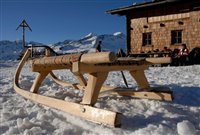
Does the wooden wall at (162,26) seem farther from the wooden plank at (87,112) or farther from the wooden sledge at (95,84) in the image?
the wooden plank at (87,112)

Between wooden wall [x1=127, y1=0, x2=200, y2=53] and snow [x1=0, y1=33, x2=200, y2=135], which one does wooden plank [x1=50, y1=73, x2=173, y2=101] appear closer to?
snow [x1=0, y1=33, x2=200, y2=135]

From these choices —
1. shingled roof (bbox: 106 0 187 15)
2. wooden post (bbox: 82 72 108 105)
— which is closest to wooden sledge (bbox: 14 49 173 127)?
wooden post (bbox: 82 72 108 105)

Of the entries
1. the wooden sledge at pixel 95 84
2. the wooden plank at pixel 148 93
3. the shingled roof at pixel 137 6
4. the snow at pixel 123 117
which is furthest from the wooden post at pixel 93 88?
the shingled roof at pixel 137 6

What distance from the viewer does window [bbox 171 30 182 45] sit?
→ 61.8 ft

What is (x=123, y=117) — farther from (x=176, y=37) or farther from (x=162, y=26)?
(x=162, y=26)

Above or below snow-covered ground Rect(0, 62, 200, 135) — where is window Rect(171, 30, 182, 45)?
above

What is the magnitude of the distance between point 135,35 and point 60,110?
17240 millimetres

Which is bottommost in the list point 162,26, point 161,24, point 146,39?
point 146,39

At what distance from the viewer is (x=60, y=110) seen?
3814mm

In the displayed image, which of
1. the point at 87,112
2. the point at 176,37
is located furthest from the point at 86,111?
the point at 176,37

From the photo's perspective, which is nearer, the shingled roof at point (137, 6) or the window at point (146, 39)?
the shingled roof at point (137, 6)

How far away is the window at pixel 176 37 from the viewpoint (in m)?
18.8

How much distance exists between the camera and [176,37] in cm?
1895

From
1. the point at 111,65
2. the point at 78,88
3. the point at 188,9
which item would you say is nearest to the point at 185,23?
the point at 188,9
